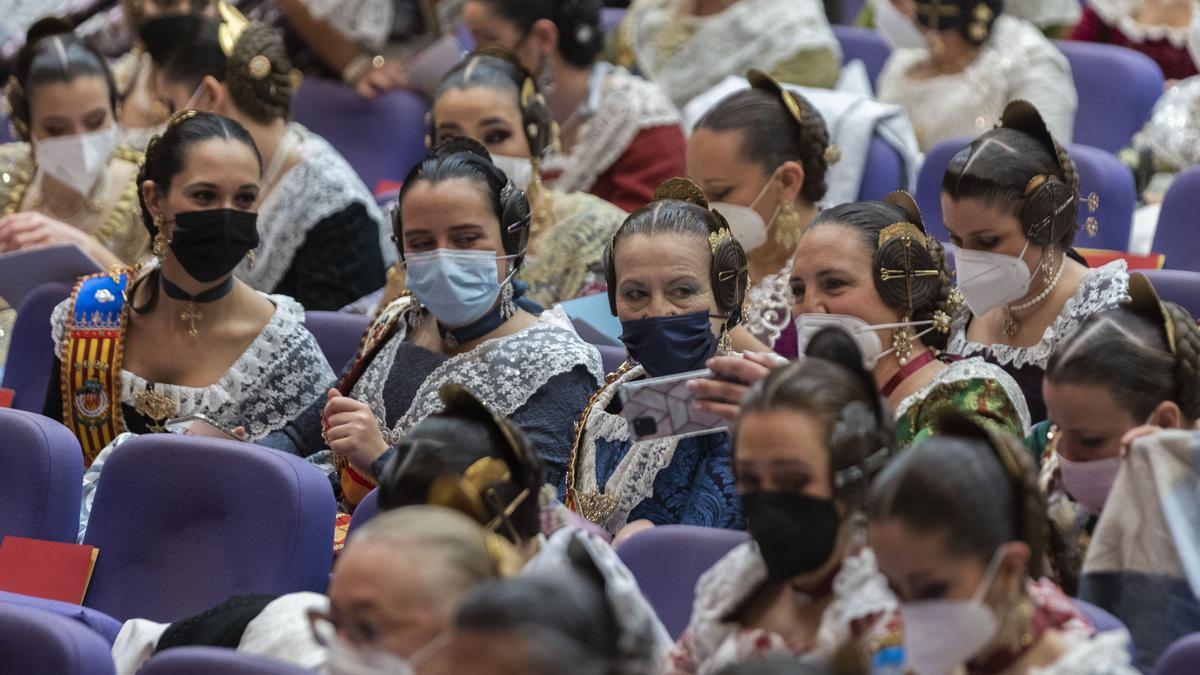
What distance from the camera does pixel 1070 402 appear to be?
2.65 m

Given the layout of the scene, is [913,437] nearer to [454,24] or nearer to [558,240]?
[558,240]

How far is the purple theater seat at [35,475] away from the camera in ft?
10.3

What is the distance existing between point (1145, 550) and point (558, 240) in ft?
7.03

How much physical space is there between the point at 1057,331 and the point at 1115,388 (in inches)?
32.3

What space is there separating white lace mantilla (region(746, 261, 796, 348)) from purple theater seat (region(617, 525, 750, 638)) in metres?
1.25

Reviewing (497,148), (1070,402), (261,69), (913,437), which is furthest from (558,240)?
(1070,402)

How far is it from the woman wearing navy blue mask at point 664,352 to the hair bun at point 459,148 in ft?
1.49

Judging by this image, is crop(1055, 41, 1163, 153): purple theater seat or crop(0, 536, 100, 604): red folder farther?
crop(1055, 41, 1163, 153): purple theater seat

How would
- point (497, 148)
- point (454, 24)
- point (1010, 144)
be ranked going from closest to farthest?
1. point (1010, 144)
2. point (497, 148)
3. point (454, 24)

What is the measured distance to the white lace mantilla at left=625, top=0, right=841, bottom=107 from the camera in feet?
18.3

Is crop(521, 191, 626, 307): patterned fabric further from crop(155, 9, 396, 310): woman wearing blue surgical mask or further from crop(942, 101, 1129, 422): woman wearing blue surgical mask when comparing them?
crop(942, 101, 1129, 422): woman wearing blue surgical mask

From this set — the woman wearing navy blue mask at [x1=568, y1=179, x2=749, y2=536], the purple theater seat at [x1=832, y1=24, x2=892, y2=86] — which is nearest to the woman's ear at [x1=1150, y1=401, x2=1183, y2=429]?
the woman wearing navy blue mask at [x1=568, y1=179, x2=749, y2=536]

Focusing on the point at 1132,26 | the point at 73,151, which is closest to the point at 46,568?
the point at 73,151

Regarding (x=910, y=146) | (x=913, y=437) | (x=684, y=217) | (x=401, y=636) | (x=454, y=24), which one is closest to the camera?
(x=401, y=636)
